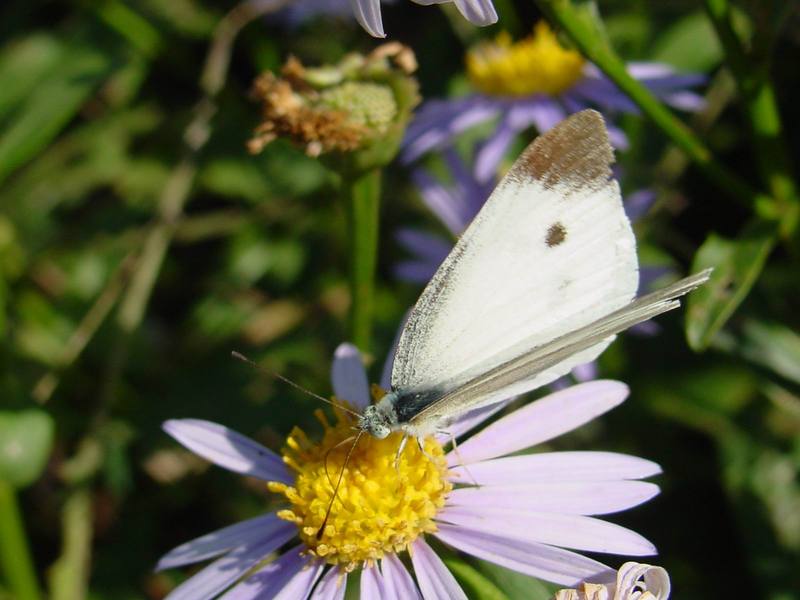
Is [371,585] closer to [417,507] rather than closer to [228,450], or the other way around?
[417,507]

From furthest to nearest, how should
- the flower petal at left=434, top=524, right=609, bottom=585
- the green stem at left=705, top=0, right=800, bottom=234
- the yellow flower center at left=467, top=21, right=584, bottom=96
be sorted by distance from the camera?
the yellow flower center at left=467, top=21, right=584, bottom=96 < the green stem at left=705, top=0, right=800, bottom=234 < the flower petal at left=434, top=524, right=609, bottom=585

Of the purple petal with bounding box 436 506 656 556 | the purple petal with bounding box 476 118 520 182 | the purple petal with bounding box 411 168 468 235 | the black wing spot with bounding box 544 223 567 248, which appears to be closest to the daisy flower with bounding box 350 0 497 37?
the black wing spot with bounding box 544 223 567 248

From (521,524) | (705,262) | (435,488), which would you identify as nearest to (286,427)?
(435,488)

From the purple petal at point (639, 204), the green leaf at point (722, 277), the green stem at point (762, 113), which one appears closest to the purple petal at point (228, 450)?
the green leaf at point (722, 277)

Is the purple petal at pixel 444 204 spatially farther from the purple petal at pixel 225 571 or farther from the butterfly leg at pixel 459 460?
the purple petal at pixel 225 571

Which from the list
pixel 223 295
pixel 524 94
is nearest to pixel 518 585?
pixel 524 94

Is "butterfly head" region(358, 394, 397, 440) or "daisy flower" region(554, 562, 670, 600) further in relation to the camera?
"butterfly head" region(358, 394, 397, 440)

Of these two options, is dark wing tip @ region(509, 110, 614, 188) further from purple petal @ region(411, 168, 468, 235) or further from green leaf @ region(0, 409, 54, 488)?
green leaf @ region(0, 409, 54, 488)
